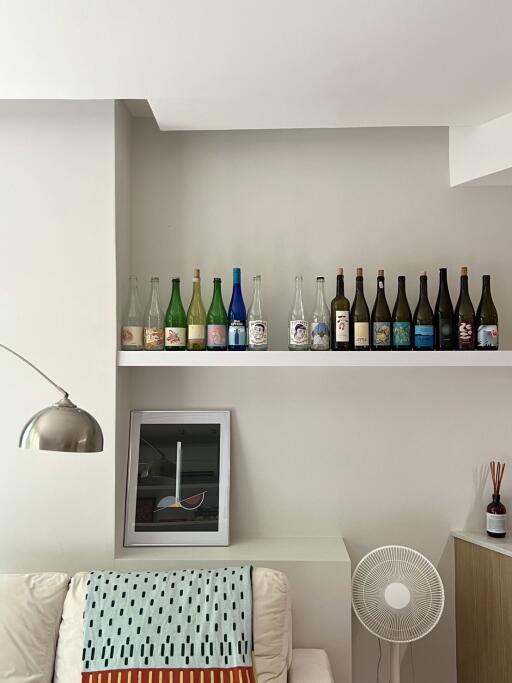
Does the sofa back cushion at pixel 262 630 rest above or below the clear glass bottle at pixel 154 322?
below

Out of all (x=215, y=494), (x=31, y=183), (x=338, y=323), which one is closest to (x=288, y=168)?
(x=338, y=323)

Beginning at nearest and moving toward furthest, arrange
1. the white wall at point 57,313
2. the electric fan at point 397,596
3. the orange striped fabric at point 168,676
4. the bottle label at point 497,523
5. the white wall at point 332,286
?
the orange striped fabric at point 168,676
the electric fan at point 397,596
the white wall at point 57,313
the bottle label at point 497,523
the white wall at point 332,286

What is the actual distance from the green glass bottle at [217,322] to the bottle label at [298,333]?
277mm

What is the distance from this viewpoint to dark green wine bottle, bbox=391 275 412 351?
2791 millimetres

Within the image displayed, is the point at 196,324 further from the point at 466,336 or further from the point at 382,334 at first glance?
the point at 466,336

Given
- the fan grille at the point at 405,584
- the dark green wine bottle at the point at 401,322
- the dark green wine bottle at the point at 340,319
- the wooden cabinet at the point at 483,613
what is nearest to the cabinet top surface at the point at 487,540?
the wooden cabinet at the point at 483,613

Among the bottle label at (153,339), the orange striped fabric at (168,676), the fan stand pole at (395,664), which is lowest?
the fan stand pole at (395,664)

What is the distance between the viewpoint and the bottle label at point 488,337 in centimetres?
276

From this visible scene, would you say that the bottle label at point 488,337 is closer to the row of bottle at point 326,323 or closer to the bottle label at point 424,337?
the row of bottle at point 326,323

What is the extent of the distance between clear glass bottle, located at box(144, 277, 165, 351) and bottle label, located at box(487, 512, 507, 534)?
154 centimetres

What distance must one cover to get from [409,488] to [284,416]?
625 mm

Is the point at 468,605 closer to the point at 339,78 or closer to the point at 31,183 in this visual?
the point at 339,78

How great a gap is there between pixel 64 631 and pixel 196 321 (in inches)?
50.2

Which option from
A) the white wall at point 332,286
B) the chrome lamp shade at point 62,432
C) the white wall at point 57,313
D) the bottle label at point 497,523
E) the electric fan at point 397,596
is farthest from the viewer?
the white wall at point 332,286
